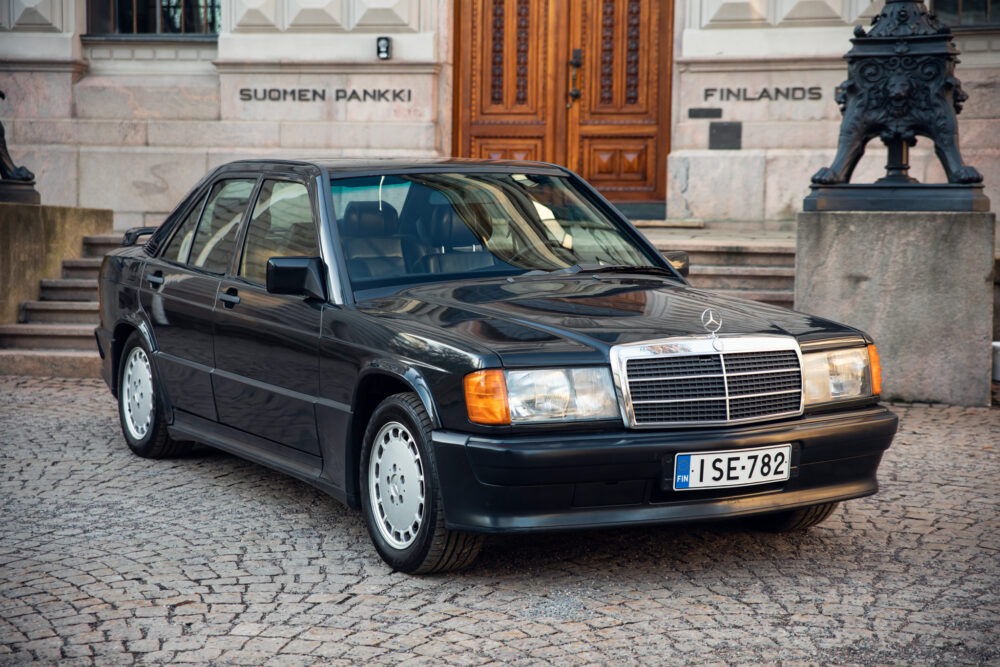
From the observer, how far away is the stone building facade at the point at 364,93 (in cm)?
1349

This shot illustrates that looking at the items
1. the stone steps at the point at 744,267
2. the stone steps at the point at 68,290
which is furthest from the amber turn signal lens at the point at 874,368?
the stone steps at the point at 68,290

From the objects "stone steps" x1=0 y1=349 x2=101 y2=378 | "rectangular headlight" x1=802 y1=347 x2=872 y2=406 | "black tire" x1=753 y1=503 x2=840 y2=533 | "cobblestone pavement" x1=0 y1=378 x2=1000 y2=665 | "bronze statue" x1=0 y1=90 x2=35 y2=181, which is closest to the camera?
"cobblestone pavement" x1=0 y1=378 x2=1000 y2=665

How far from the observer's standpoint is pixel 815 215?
907 cm

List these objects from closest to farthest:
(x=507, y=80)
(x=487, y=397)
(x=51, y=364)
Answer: (x=487, y=397) → (x=51, y=364) → (x=507, y=80)

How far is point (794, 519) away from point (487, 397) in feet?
5.69

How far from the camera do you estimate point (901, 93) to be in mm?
8930

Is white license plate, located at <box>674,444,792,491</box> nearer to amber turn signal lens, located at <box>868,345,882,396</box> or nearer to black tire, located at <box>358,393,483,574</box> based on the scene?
amber turn signal lens, located at <box>868,345,882,396</box>

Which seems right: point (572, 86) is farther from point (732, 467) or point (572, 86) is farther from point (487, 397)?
point (487, 397)

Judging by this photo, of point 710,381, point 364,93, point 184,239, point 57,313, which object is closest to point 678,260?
point 710,381

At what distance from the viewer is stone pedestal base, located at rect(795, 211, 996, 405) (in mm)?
8672

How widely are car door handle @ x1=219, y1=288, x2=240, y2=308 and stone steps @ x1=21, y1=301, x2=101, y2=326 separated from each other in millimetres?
5218

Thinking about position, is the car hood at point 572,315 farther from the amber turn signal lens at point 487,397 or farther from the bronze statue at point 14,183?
the bronze statue at point 14,183

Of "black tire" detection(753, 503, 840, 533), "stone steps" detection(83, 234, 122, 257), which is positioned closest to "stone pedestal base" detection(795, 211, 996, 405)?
"black tire" detection(753, 503, 840, 533)

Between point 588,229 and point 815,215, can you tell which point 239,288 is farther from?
point 815,215
